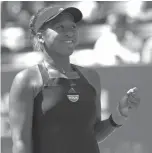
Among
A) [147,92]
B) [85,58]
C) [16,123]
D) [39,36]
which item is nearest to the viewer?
[16,123]

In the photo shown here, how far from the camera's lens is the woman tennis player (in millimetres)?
1903

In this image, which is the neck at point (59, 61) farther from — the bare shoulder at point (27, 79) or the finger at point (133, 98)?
the finger at point (133, 98)

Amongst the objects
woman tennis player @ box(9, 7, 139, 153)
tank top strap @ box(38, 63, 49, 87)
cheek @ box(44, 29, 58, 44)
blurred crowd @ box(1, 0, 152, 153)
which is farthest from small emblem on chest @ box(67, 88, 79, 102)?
blurred crowd @ box(1, 0, 152, 153)

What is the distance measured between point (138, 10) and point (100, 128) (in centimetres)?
335

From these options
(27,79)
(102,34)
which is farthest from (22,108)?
(102,34)

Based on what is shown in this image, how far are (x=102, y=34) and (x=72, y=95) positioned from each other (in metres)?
3.51

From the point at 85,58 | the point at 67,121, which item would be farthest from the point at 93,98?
the point at 85,58

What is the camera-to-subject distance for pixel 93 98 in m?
1.99

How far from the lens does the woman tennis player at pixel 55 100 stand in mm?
1903

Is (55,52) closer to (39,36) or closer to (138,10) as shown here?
(39,36)

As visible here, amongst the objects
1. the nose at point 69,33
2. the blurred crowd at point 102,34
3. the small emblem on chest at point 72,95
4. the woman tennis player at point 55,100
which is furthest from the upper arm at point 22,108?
the blurred crowd at point 102,34

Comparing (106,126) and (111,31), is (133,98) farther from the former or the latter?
(111,31)

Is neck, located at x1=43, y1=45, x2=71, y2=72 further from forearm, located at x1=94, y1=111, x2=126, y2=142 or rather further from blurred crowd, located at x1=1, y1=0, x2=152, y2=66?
blurred crowd, located at x1=1, y1=0, x2=152, y2=66

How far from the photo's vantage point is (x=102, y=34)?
17.6 feet
